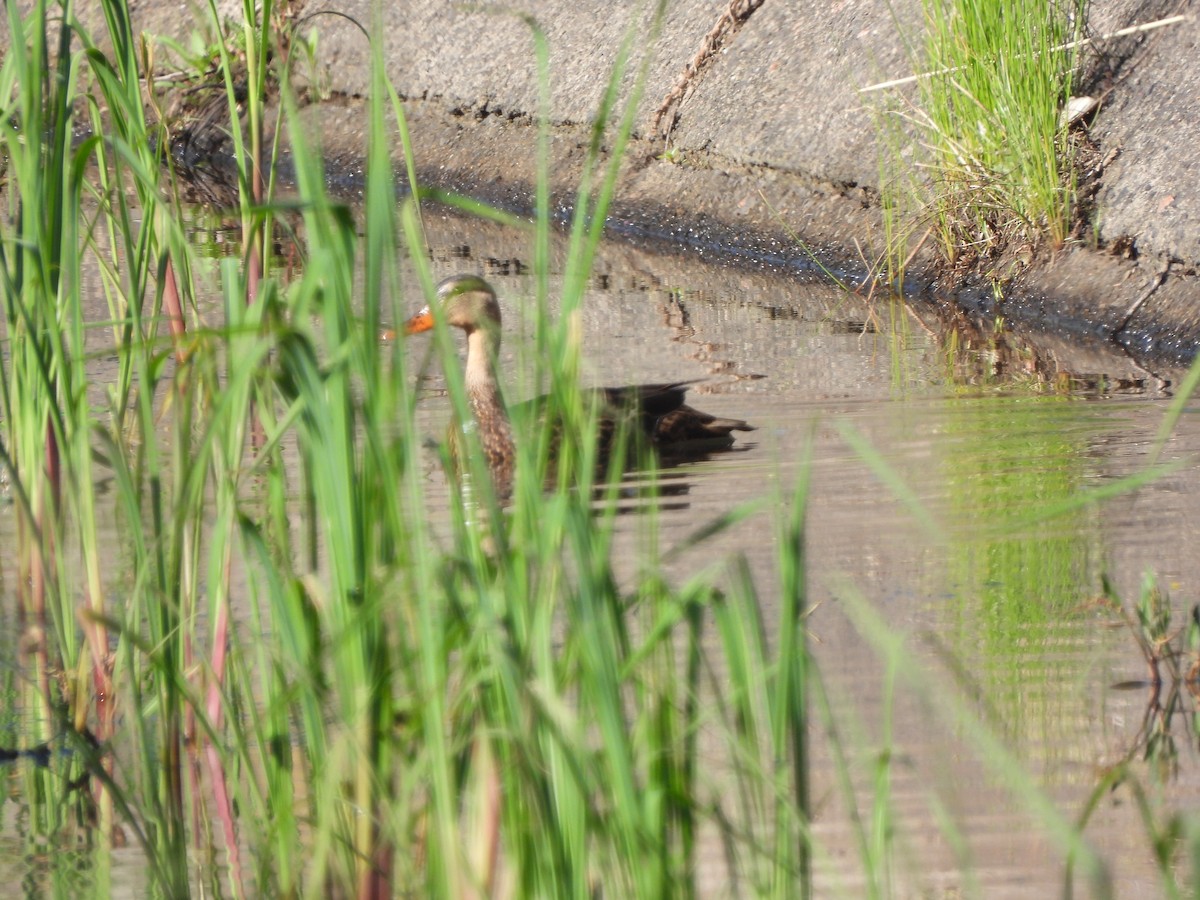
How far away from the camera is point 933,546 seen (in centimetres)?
411

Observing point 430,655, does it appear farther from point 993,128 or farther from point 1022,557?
point 993,128

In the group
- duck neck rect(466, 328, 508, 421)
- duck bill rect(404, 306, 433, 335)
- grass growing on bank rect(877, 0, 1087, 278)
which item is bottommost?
duck neck rect(466, 328, 508, 421)

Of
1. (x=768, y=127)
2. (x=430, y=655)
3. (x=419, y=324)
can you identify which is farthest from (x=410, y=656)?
(x=768, y=127)

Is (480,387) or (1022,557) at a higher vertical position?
(480,387)

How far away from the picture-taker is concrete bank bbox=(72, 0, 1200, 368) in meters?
6.92

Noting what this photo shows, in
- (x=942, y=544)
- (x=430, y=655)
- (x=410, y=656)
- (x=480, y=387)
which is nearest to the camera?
(x=430, y=655)

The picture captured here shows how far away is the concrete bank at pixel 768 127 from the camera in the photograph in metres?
6.92

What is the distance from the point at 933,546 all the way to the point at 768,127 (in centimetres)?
513

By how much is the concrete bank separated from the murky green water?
49cm

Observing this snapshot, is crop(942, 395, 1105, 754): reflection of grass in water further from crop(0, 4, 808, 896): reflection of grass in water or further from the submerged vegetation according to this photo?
crop(0, 4, 808, 896): reflection of grass in water

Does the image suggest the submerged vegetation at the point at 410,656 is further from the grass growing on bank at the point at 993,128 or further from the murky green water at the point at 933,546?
the grass growing on bank at the point at 993,128

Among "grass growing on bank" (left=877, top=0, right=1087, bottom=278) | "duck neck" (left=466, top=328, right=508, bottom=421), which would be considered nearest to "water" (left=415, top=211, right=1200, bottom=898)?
"duck neck" (left=466, top=328, right=508, bottom=421)

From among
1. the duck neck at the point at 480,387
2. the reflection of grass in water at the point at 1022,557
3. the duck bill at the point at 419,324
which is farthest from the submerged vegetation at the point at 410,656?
the duck neck at the point at 480,387

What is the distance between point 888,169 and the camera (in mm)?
8070
